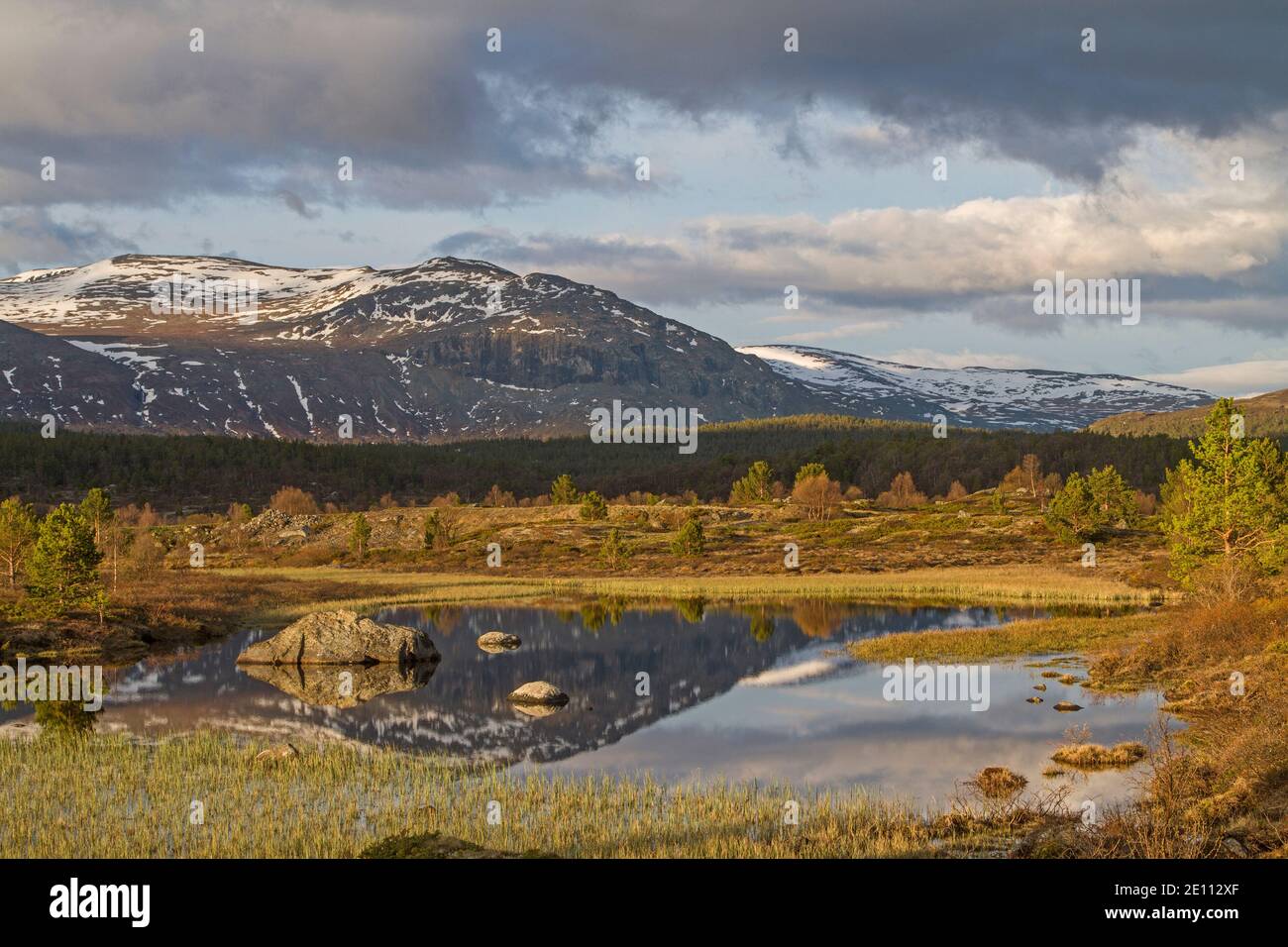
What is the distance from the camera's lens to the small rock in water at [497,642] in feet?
177

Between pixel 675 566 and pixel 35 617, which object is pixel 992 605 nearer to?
pixel 675 566

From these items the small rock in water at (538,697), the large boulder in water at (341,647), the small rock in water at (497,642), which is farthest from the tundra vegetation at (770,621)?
the small rock in water at (497,642)

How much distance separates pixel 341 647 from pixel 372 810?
26.1 meters

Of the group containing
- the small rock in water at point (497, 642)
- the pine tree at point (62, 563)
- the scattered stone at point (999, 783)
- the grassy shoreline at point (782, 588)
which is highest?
the pine tree at point (62, 563)

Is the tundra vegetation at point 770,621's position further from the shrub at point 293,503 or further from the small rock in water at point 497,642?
the shrub at point 293,503

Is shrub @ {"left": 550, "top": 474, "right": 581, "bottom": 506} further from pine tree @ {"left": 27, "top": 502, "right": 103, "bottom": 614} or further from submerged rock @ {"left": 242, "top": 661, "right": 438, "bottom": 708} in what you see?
submerged rock @ {"left": 242, "top": 661, "right": 438, "bottom": 708}

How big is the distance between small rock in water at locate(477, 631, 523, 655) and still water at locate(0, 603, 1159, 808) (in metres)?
0.92

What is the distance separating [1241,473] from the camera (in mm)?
49688

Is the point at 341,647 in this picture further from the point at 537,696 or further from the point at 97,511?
the point at 97,511

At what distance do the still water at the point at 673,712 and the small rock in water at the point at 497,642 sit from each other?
0.92 meters
